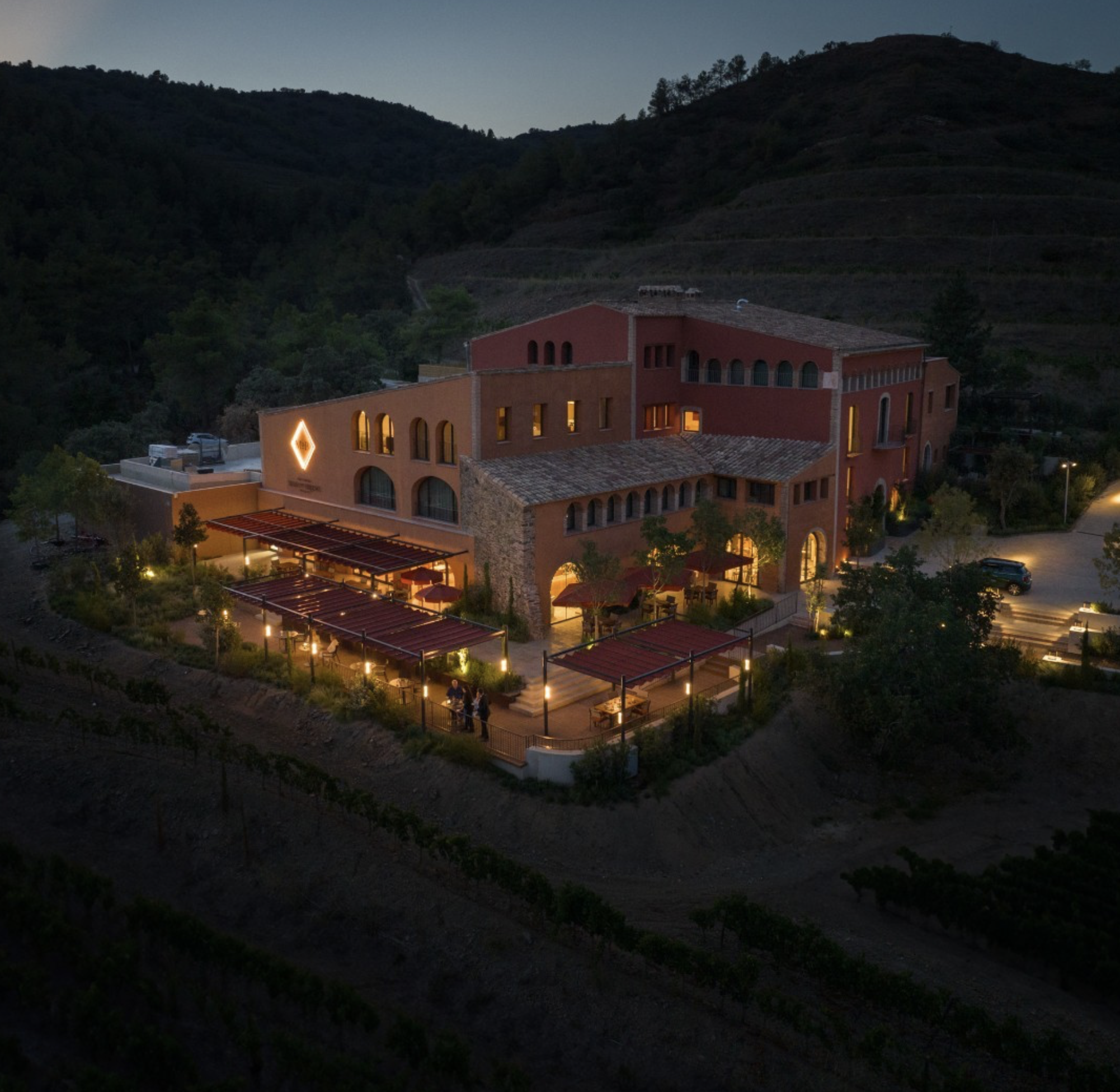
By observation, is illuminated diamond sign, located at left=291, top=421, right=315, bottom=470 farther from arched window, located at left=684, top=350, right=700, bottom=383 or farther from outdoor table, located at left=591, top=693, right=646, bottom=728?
outdoor table, located at left=591, top=693, right=646, bottom=728

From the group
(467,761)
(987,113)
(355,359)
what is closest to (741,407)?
(467,761)

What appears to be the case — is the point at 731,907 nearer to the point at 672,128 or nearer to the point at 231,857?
the point at 231,857

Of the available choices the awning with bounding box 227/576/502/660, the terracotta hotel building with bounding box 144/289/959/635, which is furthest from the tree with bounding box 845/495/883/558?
the awning with bounding box 227/576/502/660

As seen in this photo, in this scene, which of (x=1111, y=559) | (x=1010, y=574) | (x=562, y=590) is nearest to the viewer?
(x=1111, y=559)

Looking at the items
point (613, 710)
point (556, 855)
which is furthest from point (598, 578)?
point (556, 855)

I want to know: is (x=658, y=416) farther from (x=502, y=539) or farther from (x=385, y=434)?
(x=502, y=539)
